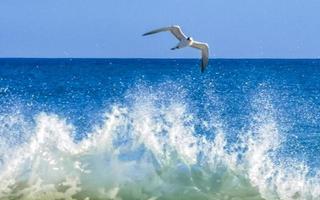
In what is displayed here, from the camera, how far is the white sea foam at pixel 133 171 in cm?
1773

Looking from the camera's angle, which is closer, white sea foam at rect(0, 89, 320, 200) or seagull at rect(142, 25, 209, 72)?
seagull at rect(142, 25, 209, 72)

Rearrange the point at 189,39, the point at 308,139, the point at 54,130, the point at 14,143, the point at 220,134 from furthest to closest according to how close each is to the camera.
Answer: the point at 220,134
the point at 308,139
the point at 14,143
the point at 54,130
the point at 189,39

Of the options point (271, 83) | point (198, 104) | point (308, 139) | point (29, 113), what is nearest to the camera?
point (308, 139)

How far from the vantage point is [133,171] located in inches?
748

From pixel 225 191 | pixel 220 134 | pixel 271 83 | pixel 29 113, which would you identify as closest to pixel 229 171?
pixel 225 191

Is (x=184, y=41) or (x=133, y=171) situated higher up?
(x=184, y=41)

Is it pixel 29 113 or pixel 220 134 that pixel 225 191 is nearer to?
pixel 220 134

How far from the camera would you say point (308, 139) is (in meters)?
30.3

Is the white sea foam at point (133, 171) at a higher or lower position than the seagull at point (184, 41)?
lower

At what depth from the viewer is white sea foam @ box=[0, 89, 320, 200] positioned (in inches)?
698

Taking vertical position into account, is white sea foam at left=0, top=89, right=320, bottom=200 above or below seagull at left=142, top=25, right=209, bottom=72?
below

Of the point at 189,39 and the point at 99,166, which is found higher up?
the point at 189,39

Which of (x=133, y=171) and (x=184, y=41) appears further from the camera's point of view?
(x=133, y=171)

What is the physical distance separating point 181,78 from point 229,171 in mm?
70842
